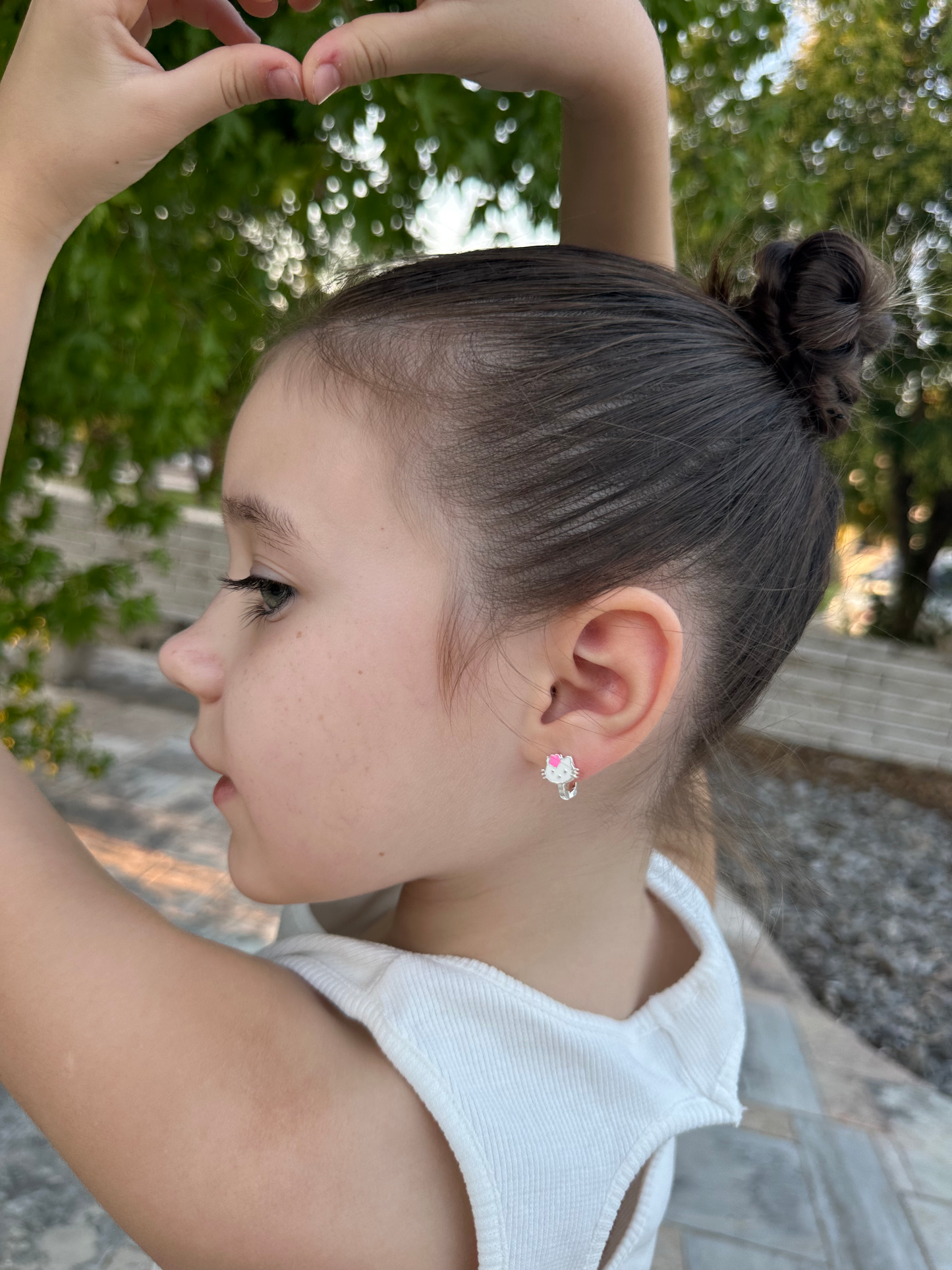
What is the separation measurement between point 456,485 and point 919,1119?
9.48 feet

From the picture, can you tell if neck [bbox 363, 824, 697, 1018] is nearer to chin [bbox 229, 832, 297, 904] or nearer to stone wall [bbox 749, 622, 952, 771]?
chin [bbox 229, 832, 297, 904]

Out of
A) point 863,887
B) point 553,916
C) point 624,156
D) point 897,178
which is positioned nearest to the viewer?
point 553,916

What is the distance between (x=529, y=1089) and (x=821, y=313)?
867 millimetres

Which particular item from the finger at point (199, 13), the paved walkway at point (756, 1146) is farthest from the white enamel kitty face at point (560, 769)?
the paved walkway at point (756, 1146)

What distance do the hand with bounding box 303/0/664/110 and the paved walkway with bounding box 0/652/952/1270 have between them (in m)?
2.06

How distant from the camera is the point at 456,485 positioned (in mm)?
917

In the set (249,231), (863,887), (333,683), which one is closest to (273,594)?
(333,683)

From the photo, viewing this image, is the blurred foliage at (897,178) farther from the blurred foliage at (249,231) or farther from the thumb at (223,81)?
the thumb at (223,81)

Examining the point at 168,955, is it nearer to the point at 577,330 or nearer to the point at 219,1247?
the point at 219,1247

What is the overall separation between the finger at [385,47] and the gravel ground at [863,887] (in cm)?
89

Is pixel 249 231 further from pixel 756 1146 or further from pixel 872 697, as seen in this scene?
pixel 872 697

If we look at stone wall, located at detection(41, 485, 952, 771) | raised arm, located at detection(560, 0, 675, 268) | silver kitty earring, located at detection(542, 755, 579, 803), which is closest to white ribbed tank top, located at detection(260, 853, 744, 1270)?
silver kitty earring, located at detection(542, 755, 579, 803)

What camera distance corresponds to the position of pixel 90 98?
2.74ft

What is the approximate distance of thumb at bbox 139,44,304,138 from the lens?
0.82 meters
